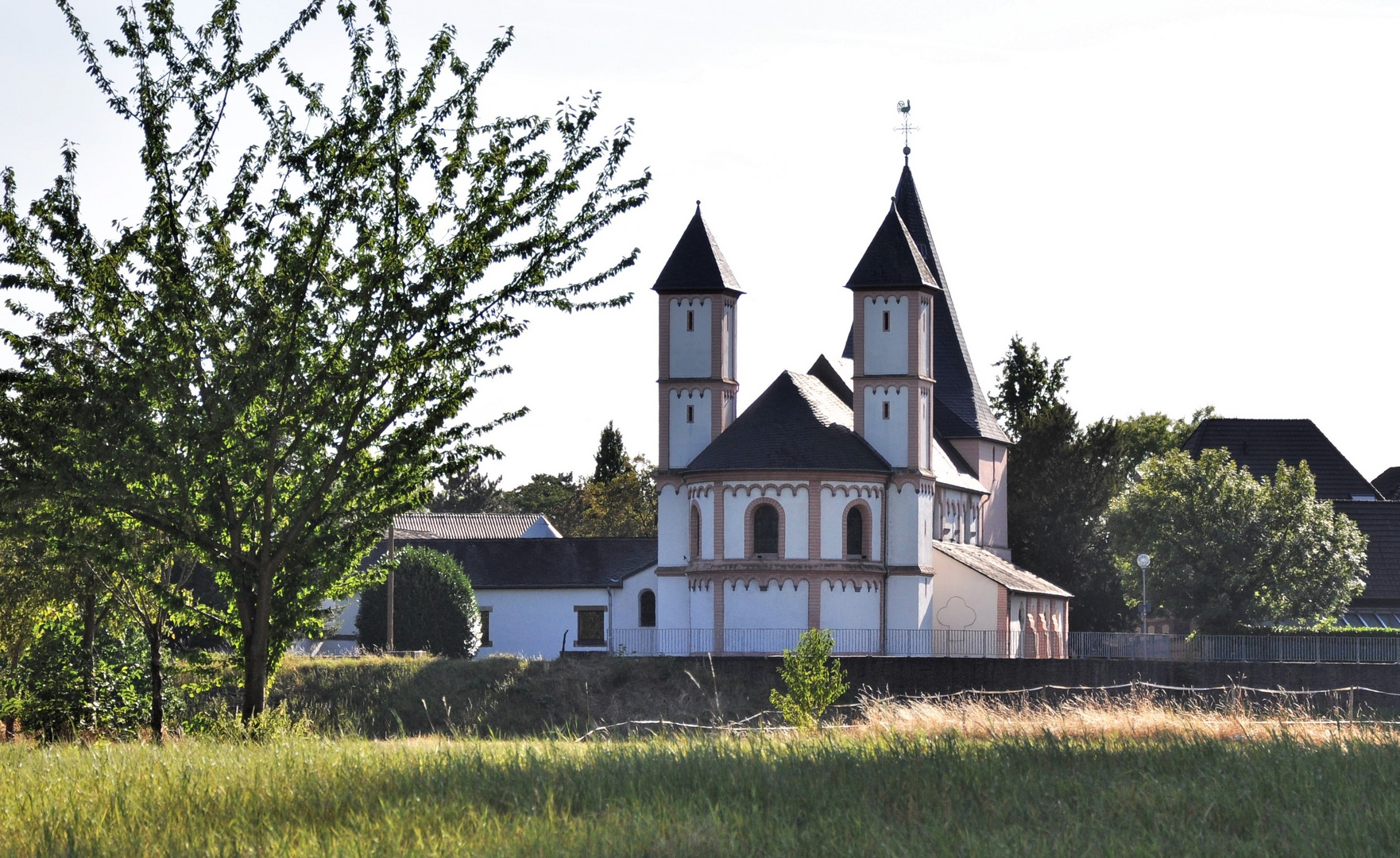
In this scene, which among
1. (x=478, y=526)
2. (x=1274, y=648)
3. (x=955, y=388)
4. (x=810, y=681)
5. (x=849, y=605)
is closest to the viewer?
(x=810, y=681)

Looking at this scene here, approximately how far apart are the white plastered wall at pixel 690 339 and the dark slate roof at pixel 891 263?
16.5 feet

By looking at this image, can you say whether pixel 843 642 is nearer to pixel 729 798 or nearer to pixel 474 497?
pixel 729 798

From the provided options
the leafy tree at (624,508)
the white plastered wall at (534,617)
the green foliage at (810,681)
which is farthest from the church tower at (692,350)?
the leafy tree at (624,508)

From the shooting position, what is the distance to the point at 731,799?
405 inches

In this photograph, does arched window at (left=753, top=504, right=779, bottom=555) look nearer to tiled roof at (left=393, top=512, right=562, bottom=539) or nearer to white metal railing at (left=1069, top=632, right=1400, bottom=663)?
white metal railing at (left=1069, top=632, right=1400, bottom=663)

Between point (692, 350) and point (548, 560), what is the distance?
49.9ft

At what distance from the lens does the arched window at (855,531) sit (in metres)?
51.4

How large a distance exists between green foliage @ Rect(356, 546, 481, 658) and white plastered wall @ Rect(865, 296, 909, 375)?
15861 millimetres

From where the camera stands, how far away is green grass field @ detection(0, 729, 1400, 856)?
9.00 m

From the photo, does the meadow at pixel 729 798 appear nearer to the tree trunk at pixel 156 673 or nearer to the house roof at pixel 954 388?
the tree trunk at pixel 156 673

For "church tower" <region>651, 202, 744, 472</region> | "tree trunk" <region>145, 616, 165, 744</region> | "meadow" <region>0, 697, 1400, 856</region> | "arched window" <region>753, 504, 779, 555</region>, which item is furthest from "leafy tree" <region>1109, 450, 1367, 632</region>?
"meadow" <region>0, 697, 1400, 856</region>

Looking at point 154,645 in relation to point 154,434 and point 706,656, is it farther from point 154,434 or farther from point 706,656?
point 706,656

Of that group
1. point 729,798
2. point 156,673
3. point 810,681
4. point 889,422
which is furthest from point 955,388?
point 729,798

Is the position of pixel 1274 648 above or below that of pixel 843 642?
below
